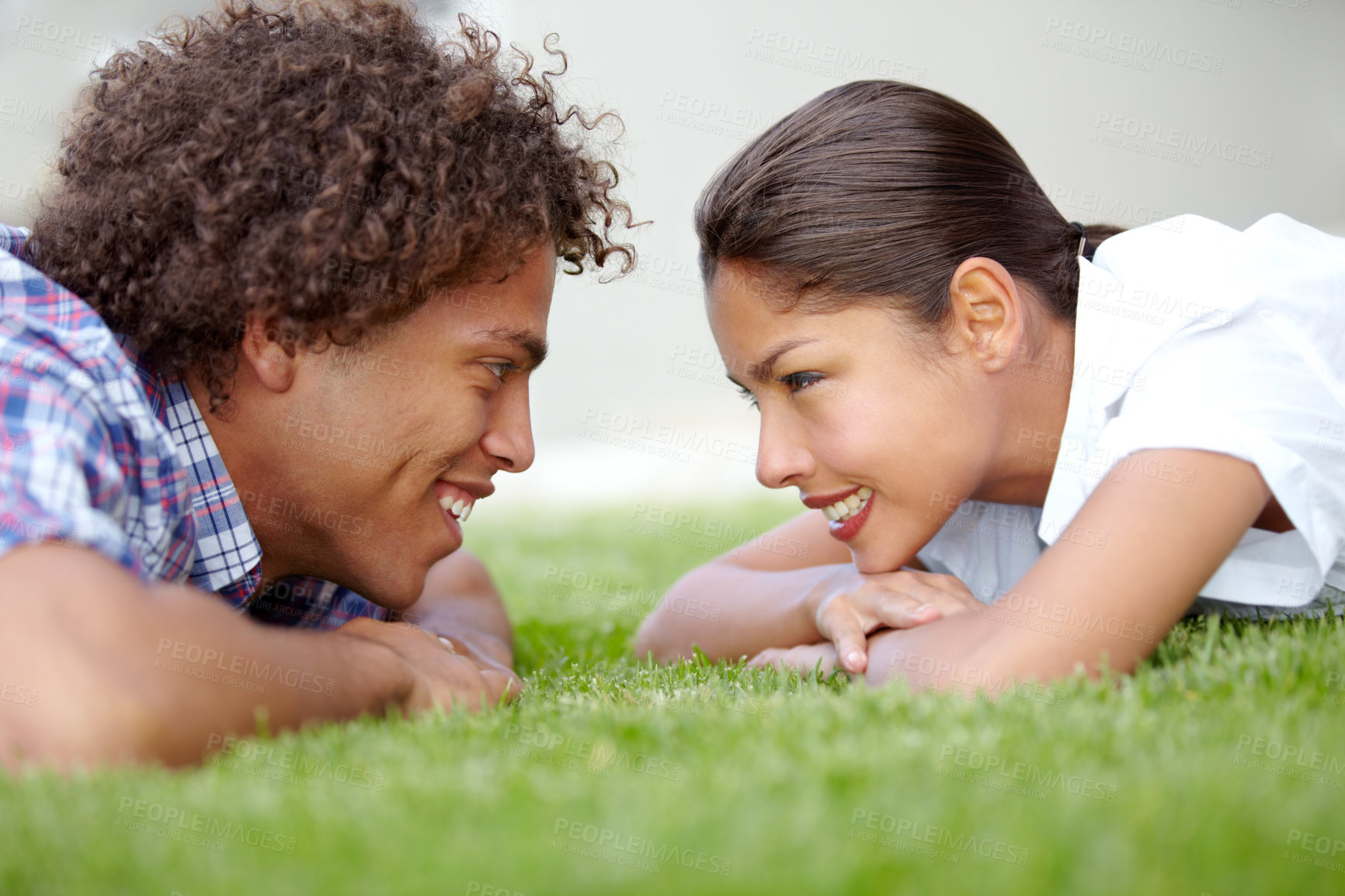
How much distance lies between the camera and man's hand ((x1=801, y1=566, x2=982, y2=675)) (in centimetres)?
280

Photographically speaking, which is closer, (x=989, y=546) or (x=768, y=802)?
(x=768, y=802)

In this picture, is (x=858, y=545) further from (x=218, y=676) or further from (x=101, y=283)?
(x=101, y=283)

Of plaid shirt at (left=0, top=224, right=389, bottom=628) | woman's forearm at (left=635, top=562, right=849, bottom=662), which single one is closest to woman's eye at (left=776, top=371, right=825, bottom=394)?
woman's forearm at (left=635, top=562, right=849, bottom=662)

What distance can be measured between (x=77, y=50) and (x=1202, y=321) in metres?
17.5

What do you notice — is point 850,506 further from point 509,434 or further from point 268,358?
point 268,358

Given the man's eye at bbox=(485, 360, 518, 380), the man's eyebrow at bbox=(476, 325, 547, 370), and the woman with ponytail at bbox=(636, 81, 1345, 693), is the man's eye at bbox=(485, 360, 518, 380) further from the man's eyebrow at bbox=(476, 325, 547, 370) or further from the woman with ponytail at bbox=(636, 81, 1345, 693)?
the woman with ponytail at bbox=(636, 81, 1345, 693)

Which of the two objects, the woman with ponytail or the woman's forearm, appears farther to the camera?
the woman's forearm

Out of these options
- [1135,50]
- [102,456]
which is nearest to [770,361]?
[102,456]

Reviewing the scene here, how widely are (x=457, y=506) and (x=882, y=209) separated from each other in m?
1.51

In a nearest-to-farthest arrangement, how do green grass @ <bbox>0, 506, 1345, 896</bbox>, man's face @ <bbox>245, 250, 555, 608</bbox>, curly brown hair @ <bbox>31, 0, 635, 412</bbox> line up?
green grass @ <bbox>0, 506, 1345, 896</bbox>, curly brown hair @ <bbox>31, 0, 635, 412</bbox>, man's face @ <bbox>245, 250, 555, 608</bbox>

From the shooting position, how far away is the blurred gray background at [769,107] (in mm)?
13930

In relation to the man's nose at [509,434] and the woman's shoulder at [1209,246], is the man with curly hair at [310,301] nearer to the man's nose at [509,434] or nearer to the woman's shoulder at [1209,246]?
the man's nose at [509,434]

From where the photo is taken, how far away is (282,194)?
2711 millimetres

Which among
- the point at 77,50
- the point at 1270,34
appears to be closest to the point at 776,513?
the point at 1270,34
